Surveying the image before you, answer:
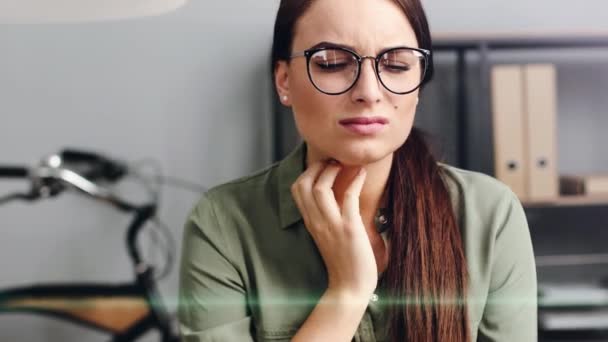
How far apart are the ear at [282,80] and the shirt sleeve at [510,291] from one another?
0.19m

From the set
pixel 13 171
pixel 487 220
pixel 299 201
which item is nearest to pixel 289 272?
pixel 299 201

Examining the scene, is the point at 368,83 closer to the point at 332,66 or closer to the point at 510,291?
the point at 332,66

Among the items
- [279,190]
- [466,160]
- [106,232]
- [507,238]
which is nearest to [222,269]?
[279,190]

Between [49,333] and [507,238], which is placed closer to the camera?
[507,238]

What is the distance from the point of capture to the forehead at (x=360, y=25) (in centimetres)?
39

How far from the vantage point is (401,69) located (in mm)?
403

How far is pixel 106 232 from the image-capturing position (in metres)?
1.25

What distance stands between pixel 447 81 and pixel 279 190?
648 mm

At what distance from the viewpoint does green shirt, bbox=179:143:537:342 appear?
47cm

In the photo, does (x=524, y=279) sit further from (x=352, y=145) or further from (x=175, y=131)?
(x=175, y=131)

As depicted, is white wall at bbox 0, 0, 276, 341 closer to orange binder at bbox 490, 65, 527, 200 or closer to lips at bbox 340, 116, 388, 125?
orange binder at bbox 490, 65, 527, 200

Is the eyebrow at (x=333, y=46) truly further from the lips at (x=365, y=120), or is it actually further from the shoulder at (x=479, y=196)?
the shoulder at (x=479, y=196)

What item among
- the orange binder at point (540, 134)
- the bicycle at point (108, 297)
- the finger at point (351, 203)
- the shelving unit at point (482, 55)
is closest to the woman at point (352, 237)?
the finger at point (351, 203)

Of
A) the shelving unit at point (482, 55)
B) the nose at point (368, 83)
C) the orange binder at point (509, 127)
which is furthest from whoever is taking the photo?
the orange binder at point (509, 127)
